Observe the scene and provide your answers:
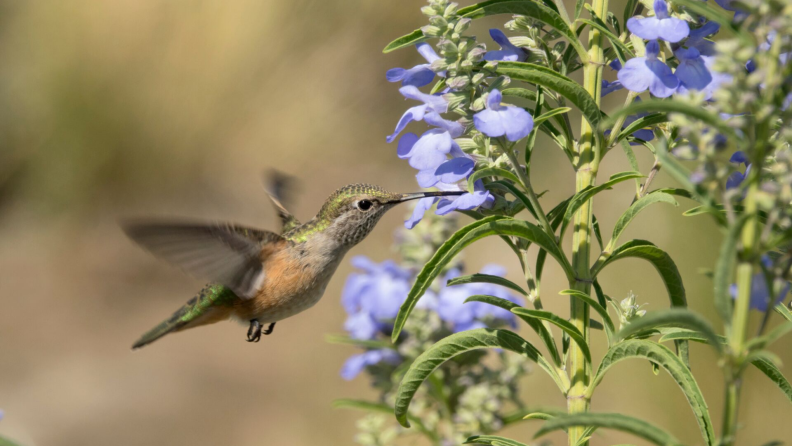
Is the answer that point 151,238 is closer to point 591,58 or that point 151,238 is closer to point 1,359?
point 591,58

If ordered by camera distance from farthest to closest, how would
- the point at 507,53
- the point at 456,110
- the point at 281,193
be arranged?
the point at 281,193 → the point at 507,53 → the point at 456,110

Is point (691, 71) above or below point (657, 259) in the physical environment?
above

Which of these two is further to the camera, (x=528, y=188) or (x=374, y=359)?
(x=374, y=359)

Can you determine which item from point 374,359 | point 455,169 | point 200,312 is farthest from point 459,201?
point 200,312

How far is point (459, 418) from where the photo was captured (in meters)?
2.77

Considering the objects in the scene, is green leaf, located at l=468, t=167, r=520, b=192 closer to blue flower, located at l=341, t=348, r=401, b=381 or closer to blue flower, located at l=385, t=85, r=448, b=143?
blue flower, located at l=385, t=85, r=448, b=143

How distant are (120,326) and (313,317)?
2.31 m

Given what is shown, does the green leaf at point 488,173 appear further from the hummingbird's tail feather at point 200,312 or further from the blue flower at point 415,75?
the hummingbird's tail feather at point 200,312

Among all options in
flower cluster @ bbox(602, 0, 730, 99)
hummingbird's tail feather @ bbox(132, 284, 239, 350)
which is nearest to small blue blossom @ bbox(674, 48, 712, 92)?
flower cluster @ bbox(602, 0, 730, 99)

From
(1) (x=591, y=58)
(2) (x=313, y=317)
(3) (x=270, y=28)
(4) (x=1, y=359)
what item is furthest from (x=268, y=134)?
(1) (x=591, y=58)

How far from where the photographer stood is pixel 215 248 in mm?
2412

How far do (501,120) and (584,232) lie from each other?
37 centimetres

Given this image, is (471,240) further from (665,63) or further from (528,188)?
(665,63)

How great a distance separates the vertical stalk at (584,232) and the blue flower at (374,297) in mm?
1186
